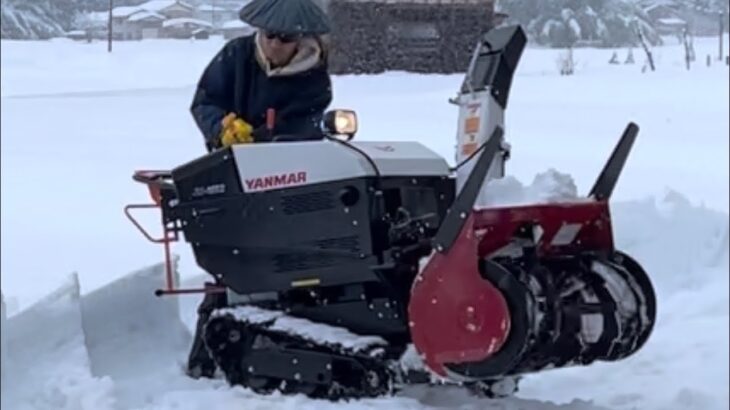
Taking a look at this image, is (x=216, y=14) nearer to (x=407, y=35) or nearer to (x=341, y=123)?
(x=341, y=123)

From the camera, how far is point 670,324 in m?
5.95

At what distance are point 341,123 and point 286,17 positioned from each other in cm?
36

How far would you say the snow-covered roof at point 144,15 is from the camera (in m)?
4.38

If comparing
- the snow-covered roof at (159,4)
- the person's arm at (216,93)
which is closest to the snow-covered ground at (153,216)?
the person's arm at (216,93)

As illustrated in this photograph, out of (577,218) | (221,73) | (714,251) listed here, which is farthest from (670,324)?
(221,73)

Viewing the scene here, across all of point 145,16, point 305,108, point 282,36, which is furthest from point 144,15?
point 305,108

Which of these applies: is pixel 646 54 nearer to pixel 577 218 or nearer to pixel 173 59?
pixel 173 59

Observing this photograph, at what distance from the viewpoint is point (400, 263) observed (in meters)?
4.34

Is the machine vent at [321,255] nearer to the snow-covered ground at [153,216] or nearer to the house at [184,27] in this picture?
the snow-covered ground at [153,216]

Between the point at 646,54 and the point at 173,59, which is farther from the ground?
the point at 173,59

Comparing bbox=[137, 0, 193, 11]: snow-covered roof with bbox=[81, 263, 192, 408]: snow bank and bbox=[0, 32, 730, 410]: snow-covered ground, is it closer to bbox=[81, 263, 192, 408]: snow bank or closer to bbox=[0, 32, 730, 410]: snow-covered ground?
bbox=[0, 32, 730, 410]: snow-covered ground

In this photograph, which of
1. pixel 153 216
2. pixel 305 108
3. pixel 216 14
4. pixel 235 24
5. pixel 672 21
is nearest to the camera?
pixel 216 14

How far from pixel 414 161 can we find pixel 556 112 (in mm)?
4373

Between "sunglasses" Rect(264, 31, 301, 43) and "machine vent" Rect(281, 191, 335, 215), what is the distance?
0.51 metres
